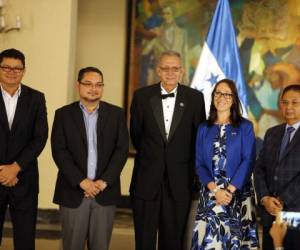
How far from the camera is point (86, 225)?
335 centimetres

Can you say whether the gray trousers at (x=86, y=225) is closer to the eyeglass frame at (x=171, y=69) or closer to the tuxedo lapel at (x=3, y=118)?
the tuxedo lapel at (x=3, y=118)

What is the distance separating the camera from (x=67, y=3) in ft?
17.9

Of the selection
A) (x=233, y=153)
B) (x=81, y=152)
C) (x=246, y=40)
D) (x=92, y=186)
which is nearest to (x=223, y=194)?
(x=233, y=153)

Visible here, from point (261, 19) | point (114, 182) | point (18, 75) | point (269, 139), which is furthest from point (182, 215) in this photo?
point (261, 19)

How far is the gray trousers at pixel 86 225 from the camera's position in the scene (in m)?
3.31

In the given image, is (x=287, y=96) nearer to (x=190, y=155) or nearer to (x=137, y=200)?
(x=190, y=155)

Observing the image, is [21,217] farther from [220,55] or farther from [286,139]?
[220,55]

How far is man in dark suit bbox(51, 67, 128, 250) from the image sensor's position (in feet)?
10.8

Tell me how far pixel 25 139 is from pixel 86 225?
708 mm

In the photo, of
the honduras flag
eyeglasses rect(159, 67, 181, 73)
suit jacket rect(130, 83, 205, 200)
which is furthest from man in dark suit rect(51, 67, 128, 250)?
the honduras flag

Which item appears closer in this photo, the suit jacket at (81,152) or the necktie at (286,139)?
the necktie at (286,139)

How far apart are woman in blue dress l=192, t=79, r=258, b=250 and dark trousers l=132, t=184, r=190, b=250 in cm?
18

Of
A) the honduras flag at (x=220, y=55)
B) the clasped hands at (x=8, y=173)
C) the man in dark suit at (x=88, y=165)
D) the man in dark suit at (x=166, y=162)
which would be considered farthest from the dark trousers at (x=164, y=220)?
the honduras flag at (x=220, y=55)

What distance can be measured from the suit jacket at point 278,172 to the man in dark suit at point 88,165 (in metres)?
0.91
